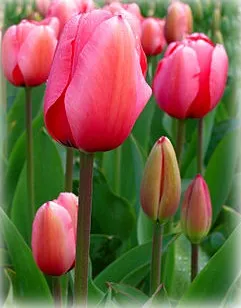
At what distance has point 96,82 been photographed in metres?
0.69

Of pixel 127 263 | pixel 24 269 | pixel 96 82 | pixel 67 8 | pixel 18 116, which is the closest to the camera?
pixel 96 82

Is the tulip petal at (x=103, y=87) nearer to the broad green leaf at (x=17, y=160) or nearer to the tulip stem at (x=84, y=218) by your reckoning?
the tulip stem at (x=84, y=218)

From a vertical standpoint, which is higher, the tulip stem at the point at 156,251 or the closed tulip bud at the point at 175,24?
the closed tulip bud at the point at 175,24

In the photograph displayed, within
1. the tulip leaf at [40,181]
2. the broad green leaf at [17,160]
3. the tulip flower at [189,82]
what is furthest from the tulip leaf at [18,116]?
the tulip flower at [189,82]

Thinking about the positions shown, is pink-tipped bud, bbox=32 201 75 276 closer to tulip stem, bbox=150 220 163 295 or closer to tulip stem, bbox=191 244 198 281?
tulip stem, bbox=150 220 163 295

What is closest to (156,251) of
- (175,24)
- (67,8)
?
(67,8)

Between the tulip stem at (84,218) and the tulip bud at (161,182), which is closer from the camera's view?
the tulip stem at (84,218)

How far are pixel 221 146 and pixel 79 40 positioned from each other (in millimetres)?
903

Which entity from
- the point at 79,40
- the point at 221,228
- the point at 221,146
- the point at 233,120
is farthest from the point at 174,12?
the point at 79,40

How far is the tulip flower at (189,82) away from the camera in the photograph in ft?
4.25

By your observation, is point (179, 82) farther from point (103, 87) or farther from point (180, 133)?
point (103, 87)

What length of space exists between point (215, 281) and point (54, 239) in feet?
0.73

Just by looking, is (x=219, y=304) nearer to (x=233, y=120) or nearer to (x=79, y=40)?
(x=79, y=40)

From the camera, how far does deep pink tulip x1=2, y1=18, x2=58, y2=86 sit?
1338 mm
